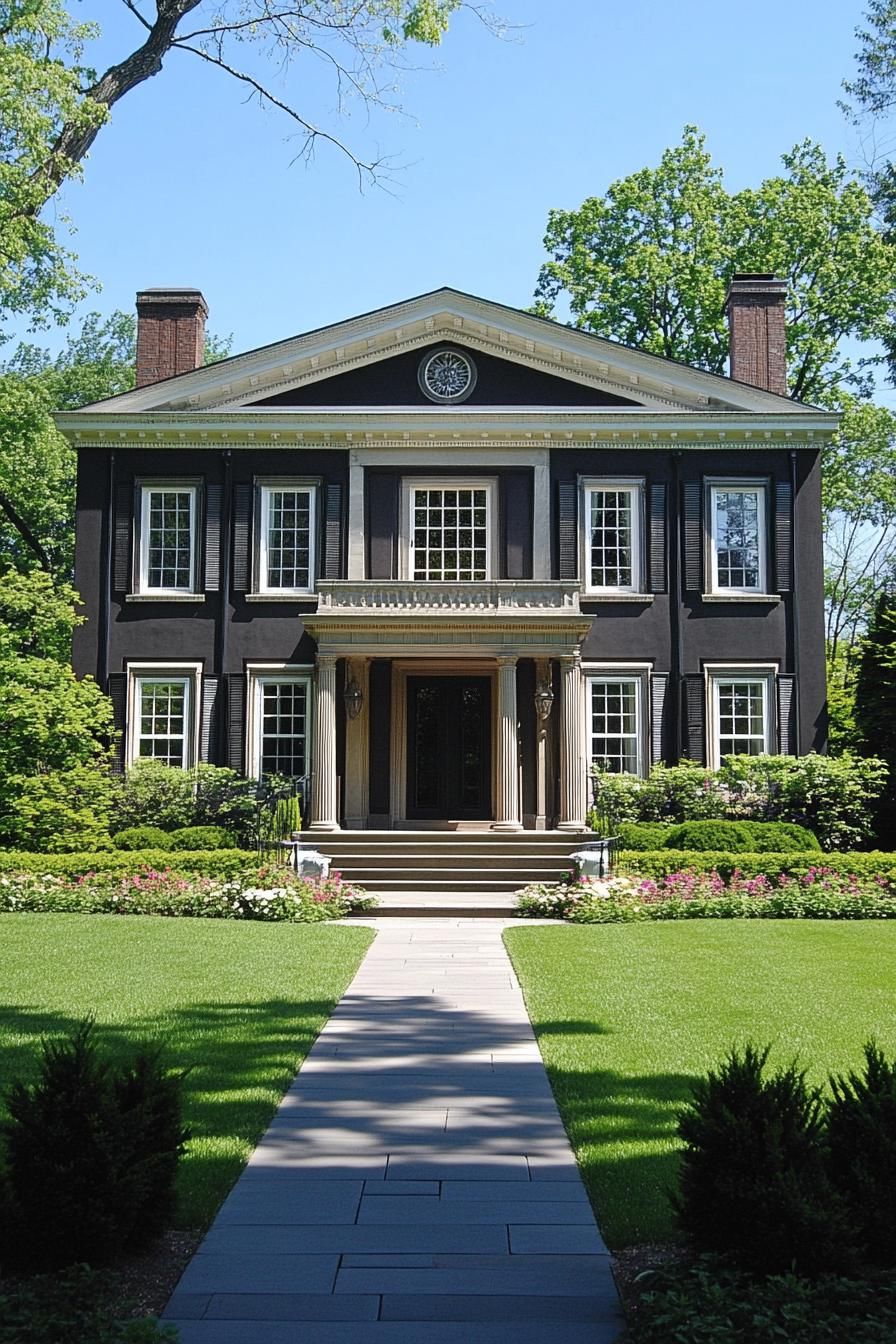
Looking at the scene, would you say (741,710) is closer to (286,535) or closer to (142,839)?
(286,535)

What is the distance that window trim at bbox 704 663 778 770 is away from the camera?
24766 millimetres

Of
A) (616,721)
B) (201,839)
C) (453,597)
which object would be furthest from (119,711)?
(616,721)

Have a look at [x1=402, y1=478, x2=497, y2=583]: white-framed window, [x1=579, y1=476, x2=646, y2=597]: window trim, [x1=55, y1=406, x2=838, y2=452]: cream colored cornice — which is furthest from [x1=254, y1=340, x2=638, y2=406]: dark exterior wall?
[x1=402, y1=478, x2=497, y2=583]: white-framed window

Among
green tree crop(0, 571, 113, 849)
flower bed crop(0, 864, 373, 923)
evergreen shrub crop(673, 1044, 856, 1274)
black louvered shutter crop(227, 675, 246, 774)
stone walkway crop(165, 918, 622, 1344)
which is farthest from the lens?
black louvered shutter crop(227, 675, 246, 774)

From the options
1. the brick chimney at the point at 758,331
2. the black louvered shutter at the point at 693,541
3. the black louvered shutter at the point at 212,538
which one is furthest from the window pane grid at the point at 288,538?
the brick chimney at the point at 758,331

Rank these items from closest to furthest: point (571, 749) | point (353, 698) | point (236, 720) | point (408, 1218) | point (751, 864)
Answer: point (408, 1218)
point (751, 864)
point (571, 749)
point (353, 698)
point (236, 720)

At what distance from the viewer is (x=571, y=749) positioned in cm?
2266

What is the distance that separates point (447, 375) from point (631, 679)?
6977 millimetres

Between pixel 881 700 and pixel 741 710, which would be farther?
pixel 741 710

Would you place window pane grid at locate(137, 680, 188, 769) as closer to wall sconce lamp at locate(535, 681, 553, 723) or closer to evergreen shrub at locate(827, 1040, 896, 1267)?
wall sconce lamp at locate(535, 681, 553, 723)

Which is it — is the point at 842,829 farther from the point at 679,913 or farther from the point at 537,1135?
the point at 537,1135

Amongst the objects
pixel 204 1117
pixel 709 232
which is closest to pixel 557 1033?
pixel 204 1117

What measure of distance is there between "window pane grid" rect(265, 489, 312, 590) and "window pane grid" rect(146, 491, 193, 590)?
158 cm

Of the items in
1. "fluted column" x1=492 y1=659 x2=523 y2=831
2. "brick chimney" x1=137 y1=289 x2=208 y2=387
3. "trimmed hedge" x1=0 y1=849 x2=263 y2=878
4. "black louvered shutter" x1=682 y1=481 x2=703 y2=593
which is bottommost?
"trimmed hedge" x1=0 y1=849 x2=263 y2=878
